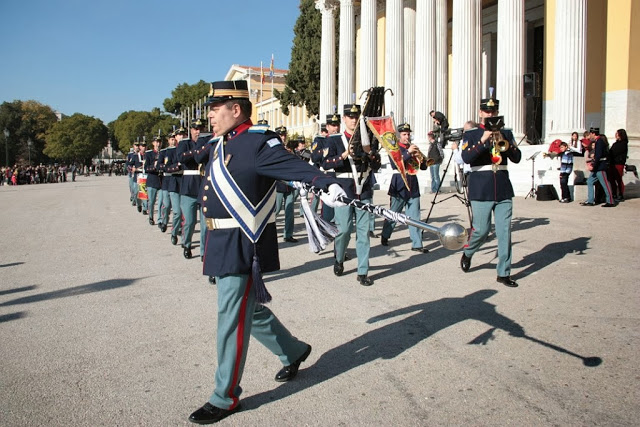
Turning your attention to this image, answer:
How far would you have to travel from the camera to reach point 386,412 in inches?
138

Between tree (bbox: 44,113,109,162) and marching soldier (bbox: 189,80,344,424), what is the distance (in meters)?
98.0

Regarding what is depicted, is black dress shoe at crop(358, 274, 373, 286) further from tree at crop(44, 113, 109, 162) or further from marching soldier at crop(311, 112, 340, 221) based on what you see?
tree at crop(44, 113, 109, 162)

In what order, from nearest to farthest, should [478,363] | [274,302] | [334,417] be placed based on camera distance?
[334,417]
[478,363]
[274,302]

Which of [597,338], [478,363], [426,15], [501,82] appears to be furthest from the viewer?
[426,15]

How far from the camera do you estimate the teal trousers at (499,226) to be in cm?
683

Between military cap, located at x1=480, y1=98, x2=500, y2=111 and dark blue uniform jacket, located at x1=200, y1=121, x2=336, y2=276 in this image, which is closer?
dark blue uniform jacket, located at x1=200, y1=121, x2=336, y2=276

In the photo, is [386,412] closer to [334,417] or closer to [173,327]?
[334,417]

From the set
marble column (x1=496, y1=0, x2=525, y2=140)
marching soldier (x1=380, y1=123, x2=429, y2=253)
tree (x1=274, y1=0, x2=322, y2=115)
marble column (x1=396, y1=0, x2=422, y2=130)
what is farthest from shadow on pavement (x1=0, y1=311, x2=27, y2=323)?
tree (x1=274, y1=0, x2=322, y2=115)

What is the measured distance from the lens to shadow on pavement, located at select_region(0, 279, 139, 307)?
21.5ft

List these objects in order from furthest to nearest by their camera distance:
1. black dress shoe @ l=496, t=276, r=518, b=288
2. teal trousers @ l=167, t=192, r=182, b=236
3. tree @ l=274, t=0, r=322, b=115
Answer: tree @ l=274, t=0, r=322, b=115 → teal trousers @ l=167, t=192, r=182, b=236 → black dress shoe @ l=496, t=276, r=518, b=288

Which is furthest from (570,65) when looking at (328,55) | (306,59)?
(306,59)

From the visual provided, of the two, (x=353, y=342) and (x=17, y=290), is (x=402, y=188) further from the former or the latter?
(x=17, y=290)

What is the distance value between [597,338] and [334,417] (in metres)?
2.63

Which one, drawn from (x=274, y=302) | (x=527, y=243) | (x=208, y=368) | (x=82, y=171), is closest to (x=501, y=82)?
(x=527, y=243)
